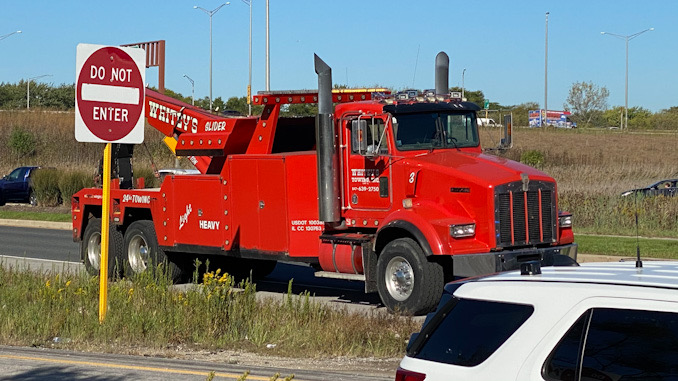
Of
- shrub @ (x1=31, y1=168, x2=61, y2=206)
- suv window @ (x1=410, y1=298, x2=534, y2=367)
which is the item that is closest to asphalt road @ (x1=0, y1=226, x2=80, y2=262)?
shrub @ (x1=31, y1=168, x2=61, y2=206)

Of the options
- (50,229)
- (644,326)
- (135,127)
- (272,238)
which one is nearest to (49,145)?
(50,229)

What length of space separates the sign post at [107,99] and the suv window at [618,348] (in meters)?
6.67

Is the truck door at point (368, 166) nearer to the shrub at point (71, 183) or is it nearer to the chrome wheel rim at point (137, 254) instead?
the chrome wheel rim at point (137, 254)

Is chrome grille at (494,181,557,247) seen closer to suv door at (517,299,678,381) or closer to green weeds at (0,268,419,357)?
green weeds at (0,268,419,357)

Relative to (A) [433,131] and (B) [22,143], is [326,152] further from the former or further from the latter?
(B) [22,143]

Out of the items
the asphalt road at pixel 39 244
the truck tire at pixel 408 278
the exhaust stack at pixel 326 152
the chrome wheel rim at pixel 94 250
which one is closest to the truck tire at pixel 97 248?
the chrome wheel rim at pixel 94 250

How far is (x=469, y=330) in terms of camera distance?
4.68m

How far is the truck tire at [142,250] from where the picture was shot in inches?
659

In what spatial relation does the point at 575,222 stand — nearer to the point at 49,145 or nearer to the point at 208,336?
the point at 208,336

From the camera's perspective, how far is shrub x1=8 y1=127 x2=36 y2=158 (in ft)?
178

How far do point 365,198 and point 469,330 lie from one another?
948cm

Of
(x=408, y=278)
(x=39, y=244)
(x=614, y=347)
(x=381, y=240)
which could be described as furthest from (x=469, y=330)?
(x=39, y=244)

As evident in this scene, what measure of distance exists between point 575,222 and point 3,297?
52.0 feet

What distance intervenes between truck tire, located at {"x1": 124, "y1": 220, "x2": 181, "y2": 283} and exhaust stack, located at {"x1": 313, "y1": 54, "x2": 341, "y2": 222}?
3.68m
